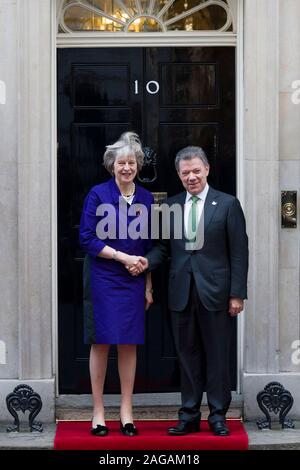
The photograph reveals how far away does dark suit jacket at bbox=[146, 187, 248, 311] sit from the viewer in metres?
8.27

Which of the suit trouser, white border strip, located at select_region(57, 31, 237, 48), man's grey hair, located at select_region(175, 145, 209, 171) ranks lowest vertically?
the suit trouser

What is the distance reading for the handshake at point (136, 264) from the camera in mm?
8289

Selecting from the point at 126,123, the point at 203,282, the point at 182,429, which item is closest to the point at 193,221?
the point at 203,282

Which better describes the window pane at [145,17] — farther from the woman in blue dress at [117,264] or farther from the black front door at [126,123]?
the woman in blue dress at [117,264]

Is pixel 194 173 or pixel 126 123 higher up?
pixel 126 123

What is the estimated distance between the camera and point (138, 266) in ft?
27.3

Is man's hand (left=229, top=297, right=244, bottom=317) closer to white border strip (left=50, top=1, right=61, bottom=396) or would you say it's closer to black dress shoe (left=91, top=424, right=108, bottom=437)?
black dress shoe (left=91, top=424, right=108, bottom=437)

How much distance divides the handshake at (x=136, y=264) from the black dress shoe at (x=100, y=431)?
1097mm

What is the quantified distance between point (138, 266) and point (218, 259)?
0.55m

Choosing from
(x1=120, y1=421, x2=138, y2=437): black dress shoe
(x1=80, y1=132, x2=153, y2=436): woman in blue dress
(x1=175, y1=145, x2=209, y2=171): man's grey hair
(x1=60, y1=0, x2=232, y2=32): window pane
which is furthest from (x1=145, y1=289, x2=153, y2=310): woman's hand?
(x1=60, y1=0, x2=232, y2=32): window pane

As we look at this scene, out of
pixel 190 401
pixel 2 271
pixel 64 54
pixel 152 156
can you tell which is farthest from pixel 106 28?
pixel 190 401

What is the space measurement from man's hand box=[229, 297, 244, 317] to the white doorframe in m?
0.75

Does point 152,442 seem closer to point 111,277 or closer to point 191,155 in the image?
point 111,277

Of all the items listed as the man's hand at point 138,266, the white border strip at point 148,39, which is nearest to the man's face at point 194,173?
Result: the man's hand at point 138,266
